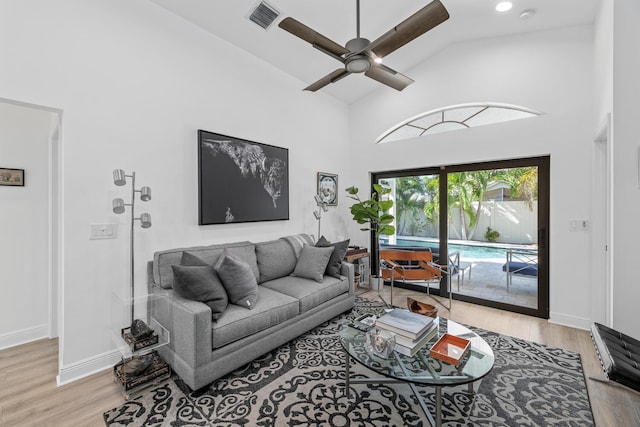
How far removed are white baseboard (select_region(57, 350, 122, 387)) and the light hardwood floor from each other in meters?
0.05

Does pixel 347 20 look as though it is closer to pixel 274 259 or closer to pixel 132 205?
pixel 274 259

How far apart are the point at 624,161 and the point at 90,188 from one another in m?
4.33

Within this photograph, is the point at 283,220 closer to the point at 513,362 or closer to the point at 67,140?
the point at 67,140

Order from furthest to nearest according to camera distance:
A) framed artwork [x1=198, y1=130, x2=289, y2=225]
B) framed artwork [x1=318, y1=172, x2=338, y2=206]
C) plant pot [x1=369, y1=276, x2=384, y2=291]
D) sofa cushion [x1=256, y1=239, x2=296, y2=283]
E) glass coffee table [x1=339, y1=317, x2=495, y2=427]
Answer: framed artwork [x1=318, y1=172, x2=338, y2=206]
plant pot [x1=369, y1=276, x2=384, y2=291]
sofa cushion [x1=256, y1=239, x2=296, y2=283]
framed artwork [x1=198, y1=130, x2=289, y2=225]
glass coffee table [x1=339, y1=317, x2=495, y2=427]

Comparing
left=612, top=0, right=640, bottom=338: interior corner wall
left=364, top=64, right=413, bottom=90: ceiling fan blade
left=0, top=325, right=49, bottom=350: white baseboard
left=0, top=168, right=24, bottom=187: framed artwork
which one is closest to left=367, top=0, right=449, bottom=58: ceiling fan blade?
left=364, top=64, right=413, bottom=90: ceiling fan blade

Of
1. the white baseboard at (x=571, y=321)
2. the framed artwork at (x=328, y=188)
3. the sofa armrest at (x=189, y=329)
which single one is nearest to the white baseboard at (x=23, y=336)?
the sofa armrest at (x=189, y=329)

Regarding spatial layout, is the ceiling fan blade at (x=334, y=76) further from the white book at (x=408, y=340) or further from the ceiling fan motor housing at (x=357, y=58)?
the white book at (x=408, y=340)

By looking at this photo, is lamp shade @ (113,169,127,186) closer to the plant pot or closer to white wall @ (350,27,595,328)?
the plant pot

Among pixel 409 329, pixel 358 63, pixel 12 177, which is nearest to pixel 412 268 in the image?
pixel 409 329

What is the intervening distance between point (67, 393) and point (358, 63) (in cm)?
336

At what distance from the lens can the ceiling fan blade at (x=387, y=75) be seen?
237 cm

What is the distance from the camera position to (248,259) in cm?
304

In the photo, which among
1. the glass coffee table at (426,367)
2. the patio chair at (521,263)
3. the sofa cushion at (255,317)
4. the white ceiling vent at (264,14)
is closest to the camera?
the glass coffee table at (426,367)

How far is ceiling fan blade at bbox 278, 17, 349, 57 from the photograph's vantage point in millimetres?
1919
